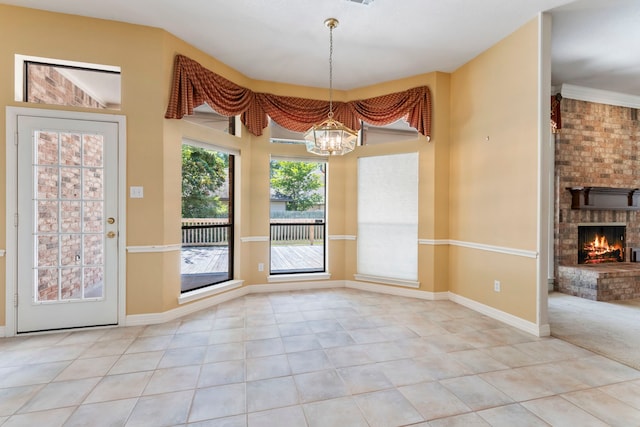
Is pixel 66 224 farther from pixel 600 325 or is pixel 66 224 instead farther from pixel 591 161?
pixel 591 161

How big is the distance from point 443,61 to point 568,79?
2065mm

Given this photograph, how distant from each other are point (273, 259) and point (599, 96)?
563cm

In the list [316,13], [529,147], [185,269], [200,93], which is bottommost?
[185,269]

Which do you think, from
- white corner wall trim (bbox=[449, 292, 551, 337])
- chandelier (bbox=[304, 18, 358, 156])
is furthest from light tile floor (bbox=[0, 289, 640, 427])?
chandelier (bbox=[304, 18, 358, 156])

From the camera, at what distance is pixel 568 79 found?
4.36m

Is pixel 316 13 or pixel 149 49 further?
pixel 149 49

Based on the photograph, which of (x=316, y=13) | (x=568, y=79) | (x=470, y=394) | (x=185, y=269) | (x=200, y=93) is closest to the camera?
(x=470, y=394)

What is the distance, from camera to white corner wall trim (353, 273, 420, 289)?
4.22 metres

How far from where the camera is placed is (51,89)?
3.02 meters

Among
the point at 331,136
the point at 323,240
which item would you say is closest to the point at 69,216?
the point at 331,136

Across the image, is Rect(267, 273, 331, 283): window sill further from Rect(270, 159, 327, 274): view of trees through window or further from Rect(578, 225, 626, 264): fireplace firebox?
Rect(578, 225, 626, 264): fireplace firebox

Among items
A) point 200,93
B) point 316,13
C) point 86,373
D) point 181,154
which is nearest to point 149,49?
point 200,93

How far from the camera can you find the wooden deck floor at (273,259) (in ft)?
12.6

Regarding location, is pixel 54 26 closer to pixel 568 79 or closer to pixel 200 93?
pixel 200 93
